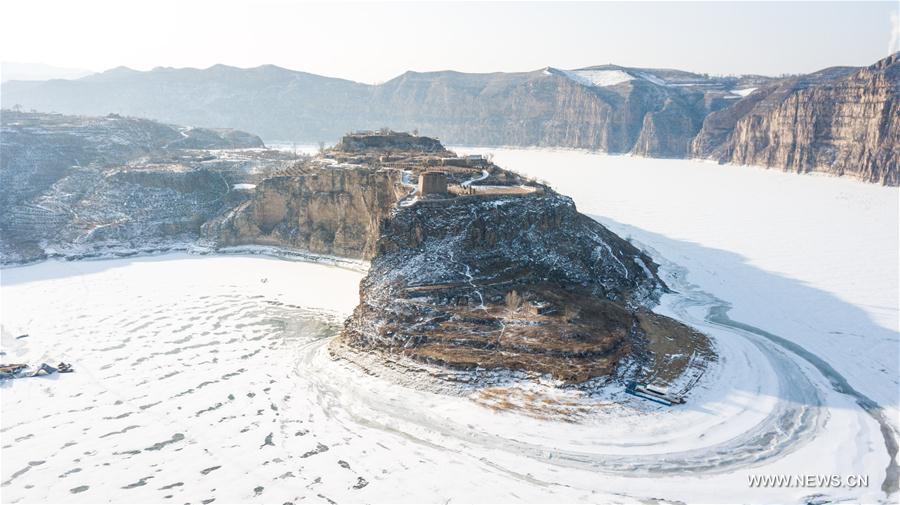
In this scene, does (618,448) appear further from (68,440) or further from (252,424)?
(68,440)

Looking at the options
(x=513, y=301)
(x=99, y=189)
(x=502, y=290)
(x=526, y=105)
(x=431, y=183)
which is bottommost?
(x=513, y=301)

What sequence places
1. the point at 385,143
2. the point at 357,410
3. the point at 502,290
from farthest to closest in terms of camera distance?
1. the point at 385,143
2. the point at 502,290
3. the point at 357,410

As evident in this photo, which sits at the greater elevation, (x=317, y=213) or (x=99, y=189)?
(x=99, y=189)

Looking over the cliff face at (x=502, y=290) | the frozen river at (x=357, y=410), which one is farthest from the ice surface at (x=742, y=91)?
the cliff face at (x=502, y=290)

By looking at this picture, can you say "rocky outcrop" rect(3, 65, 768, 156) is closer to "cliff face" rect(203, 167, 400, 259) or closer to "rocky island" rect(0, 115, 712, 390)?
"rocky island" rect(0, 115, 712, 390)

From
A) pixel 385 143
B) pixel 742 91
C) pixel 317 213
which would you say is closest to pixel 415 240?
pixel 317 213

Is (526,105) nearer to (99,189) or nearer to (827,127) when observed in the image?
(827,127)

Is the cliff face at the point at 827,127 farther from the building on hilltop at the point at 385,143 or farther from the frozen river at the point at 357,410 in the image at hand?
the building on hilltop at the point at 385,143
